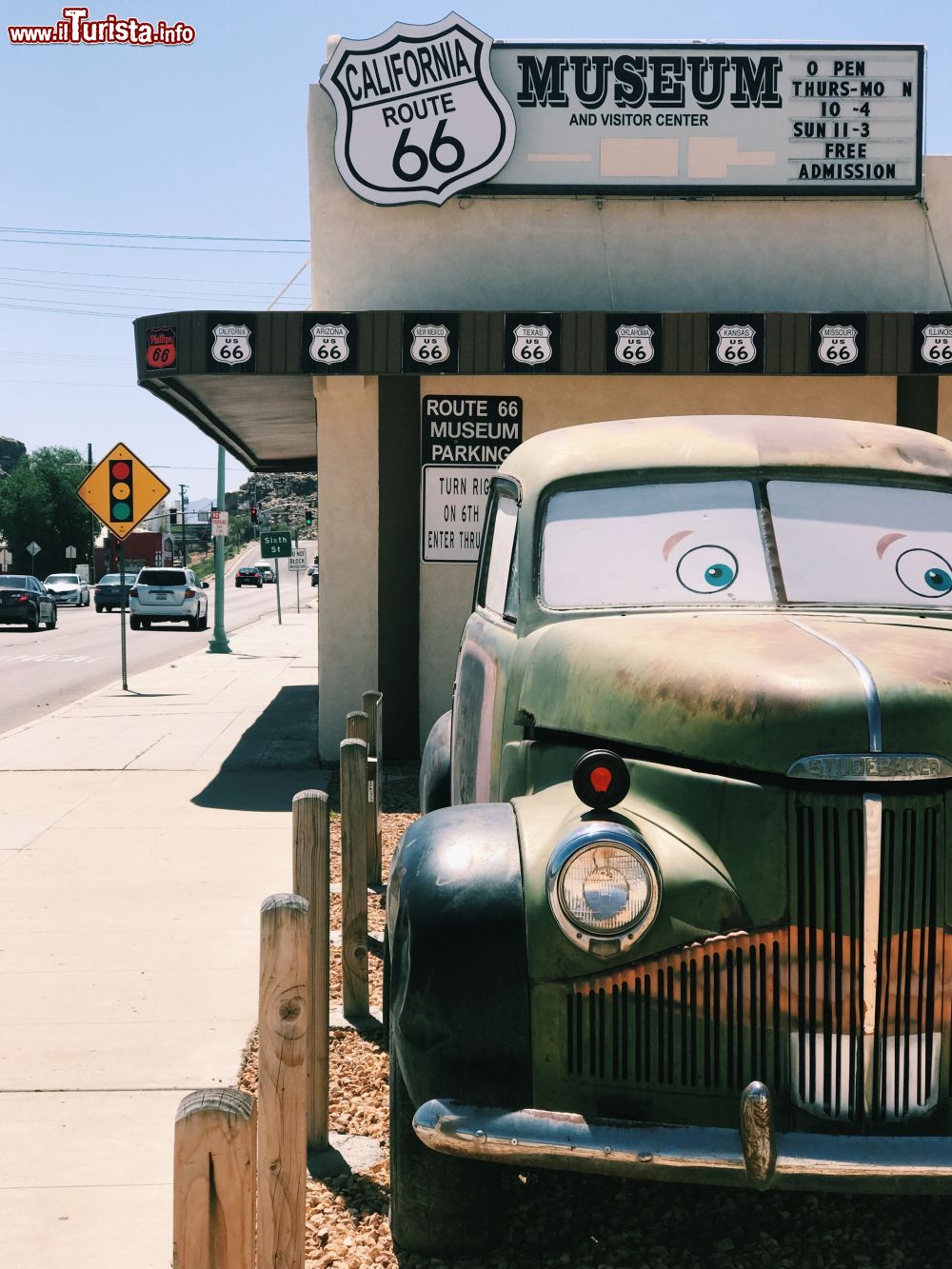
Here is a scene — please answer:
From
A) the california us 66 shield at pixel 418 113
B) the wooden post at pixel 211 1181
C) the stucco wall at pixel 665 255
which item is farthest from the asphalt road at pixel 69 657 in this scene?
the wooden post at pixel 211 1181

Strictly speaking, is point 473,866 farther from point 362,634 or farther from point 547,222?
point 547,222

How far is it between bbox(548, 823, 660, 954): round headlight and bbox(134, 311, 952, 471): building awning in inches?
324

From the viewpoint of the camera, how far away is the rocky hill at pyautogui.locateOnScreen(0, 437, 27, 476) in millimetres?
161375

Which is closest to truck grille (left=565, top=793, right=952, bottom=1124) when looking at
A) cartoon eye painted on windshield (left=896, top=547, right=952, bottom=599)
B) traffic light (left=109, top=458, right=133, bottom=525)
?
cartoon eye painted on windshield (left=896, top=547, right=952, bottom=599)

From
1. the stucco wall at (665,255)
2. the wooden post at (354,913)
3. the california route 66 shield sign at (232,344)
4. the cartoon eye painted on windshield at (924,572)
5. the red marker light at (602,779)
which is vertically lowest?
the wooden post at (354,913)

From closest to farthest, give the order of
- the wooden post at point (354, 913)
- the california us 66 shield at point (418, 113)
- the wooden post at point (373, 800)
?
the wooden post at point (354, 913)
the wooden post at point (373, 800)
the california us 66 shield at point (418, 113)

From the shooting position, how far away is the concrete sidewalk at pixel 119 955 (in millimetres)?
3963

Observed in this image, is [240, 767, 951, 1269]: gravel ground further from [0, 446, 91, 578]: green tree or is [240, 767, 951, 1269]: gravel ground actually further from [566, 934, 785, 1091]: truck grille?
[0, 446, 91, 578]: green tree

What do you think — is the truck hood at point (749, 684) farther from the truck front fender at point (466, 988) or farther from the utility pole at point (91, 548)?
the utility pole at point (91, 548)

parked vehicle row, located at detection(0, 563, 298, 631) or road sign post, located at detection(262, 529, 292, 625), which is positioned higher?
road sign post, located at detection(262, 529, 292, 625)

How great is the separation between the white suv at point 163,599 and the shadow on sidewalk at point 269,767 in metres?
22.3

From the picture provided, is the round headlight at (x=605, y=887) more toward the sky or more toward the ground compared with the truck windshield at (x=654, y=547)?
more toward the ground

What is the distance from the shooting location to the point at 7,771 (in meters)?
12.0

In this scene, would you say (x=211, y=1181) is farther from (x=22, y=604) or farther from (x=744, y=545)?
(x=22, y=604)
